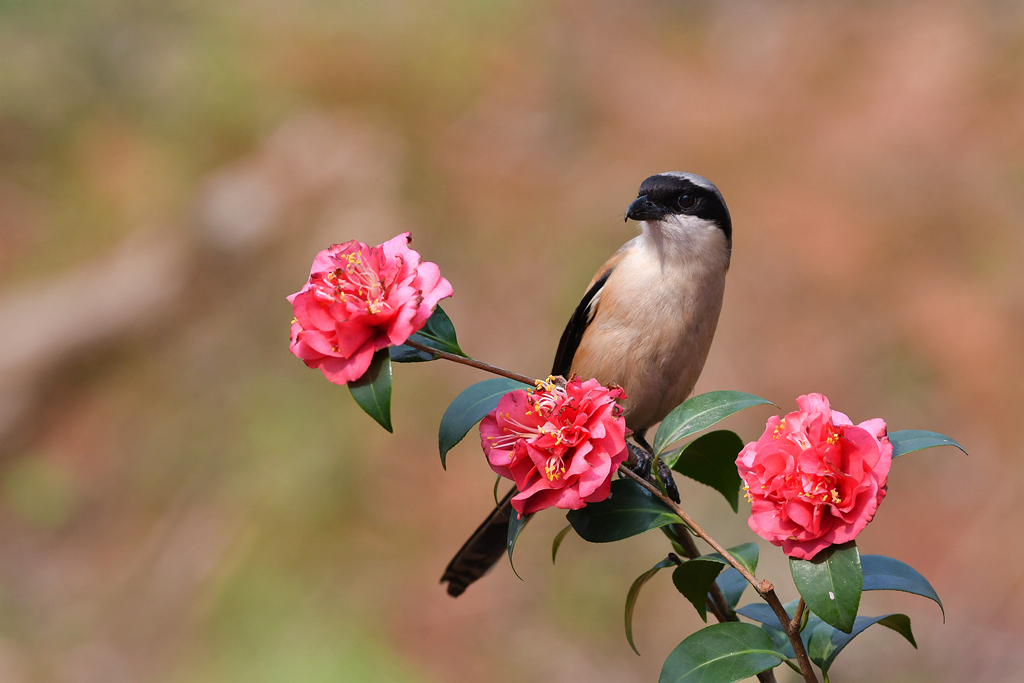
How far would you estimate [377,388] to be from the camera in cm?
147

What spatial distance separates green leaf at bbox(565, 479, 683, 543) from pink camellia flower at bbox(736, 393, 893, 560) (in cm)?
22

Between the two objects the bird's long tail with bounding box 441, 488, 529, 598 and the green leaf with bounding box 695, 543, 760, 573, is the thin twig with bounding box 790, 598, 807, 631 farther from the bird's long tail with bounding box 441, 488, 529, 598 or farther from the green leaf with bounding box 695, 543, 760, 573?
the bird's long tail with bounding box 441, 488, 529, 598

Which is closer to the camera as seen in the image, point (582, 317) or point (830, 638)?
point (830, 638)

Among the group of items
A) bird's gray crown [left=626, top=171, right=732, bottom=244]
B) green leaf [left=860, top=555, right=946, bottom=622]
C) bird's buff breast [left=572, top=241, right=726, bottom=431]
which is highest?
bird's gray crown [left=626, top=171, right=732, bottom=244]

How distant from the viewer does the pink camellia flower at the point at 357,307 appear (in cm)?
146

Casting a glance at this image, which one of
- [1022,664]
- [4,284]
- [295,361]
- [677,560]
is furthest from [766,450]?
[4,284]

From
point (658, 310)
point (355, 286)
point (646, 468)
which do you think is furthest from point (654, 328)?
point (355, 286)

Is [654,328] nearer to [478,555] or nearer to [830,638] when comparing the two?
[478,555]

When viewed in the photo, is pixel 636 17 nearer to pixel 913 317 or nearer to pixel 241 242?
pixel 913 317

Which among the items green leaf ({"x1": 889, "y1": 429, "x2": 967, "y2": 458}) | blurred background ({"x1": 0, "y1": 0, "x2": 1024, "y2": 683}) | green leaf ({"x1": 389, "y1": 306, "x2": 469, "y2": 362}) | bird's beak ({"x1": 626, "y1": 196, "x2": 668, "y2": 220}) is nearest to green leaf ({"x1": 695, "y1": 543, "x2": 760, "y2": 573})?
green leaf ({"x1": 889, "y1": 429, "x2": 967, "y2": 458})

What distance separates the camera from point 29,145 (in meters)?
7.84

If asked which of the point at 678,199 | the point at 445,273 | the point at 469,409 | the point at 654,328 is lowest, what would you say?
the point at 469,409

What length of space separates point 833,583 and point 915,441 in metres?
0.37

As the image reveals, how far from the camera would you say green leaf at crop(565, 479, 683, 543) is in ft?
5.25
